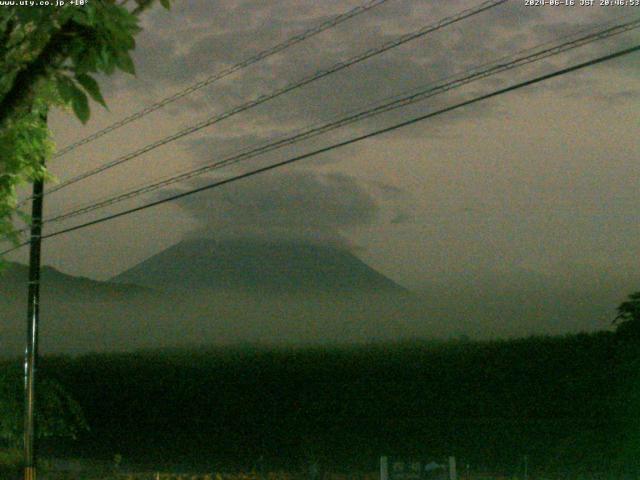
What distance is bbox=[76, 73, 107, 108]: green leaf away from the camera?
3.85 meters

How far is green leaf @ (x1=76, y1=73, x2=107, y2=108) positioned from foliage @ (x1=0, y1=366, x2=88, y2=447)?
16.7 m

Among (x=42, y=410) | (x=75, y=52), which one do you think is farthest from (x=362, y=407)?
(x=75, y=52)

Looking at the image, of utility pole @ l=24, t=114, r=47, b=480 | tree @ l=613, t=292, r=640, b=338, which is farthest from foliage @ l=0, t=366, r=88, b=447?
tree @ l=613, t=292, r=640, b=338

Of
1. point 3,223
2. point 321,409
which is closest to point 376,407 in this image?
point 321,409

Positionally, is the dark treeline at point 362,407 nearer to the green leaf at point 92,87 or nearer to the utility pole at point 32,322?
the utility pole at point 32,322

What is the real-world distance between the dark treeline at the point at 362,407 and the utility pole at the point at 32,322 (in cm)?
445

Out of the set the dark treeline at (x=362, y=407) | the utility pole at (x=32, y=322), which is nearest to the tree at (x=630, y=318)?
the dark treeline at (x=362, y=407)

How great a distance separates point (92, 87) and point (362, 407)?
21807mm

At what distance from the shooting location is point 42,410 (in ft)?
64.6

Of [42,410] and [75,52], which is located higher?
[75,52]

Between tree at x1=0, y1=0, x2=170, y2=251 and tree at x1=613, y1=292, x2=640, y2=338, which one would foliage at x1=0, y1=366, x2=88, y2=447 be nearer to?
tree at x1=613, y1=292, x2=640, y2=338

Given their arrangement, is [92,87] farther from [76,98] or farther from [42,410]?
[42,410]

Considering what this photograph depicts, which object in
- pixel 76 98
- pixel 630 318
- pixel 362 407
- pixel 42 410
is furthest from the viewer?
pixel 362 407

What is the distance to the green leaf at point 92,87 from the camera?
3852 mm
